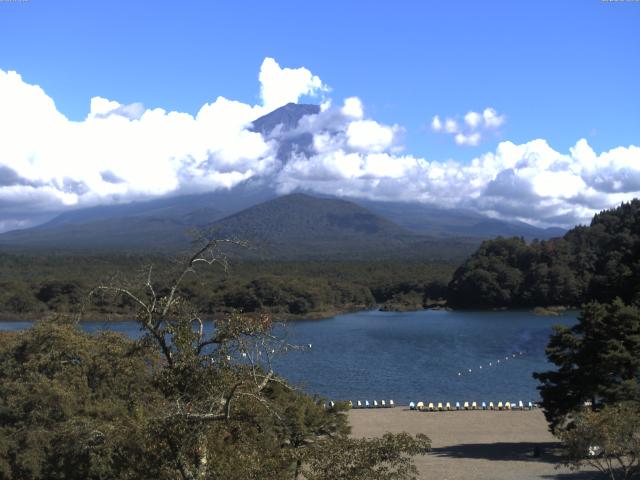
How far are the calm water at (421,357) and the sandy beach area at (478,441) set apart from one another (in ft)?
10.8

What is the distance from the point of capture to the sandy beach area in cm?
1491

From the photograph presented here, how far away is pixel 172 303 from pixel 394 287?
70.5m

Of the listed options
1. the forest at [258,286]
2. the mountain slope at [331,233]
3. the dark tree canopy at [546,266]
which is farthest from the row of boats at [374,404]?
the mountain slope at [331,233]

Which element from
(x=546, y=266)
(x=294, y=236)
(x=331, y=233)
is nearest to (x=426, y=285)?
(x=546, y=266)

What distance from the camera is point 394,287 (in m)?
76.5

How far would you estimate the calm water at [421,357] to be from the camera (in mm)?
28594

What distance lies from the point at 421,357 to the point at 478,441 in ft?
61.5

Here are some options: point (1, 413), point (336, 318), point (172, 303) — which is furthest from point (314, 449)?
point (336, 318)

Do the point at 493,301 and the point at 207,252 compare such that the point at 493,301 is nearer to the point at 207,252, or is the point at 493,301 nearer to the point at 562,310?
the point at 562,310

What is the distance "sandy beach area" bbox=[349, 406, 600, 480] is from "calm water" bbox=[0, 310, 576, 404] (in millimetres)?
3299

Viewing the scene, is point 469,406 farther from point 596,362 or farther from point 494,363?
point 494,363

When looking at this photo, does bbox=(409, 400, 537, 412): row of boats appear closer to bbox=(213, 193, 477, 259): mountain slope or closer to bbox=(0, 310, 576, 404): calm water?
bbox=(0, 310, 576, 404): calm water

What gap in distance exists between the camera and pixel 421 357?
37656 millimetres

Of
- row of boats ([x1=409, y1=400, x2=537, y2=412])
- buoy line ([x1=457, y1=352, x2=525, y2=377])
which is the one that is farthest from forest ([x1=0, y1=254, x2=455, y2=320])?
row of boats ([x1=409, y1=400, x2=537, y2=412])
